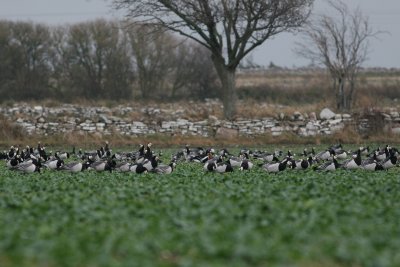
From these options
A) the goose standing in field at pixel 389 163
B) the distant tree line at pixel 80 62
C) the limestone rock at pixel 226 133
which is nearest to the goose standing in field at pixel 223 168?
the goose standing in field at pixel 389 163

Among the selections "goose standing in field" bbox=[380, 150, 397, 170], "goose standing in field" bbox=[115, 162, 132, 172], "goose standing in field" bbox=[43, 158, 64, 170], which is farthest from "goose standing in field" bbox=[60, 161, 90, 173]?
"goose standing in field" bbox=[380, 150, 397, 170]

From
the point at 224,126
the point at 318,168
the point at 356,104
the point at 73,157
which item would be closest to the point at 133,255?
the point at 318,168

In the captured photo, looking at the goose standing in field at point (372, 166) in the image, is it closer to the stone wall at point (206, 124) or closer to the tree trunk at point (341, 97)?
the stone wall at point (206, 124)

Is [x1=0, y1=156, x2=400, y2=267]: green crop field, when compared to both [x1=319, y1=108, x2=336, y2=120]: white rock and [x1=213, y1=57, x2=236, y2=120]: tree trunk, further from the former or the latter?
[x1=213, y1=57, x2=236, y2=120]: tree trunk

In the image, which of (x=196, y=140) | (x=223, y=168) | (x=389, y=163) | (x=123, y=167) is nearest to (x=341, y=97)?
(x=196, y=140)

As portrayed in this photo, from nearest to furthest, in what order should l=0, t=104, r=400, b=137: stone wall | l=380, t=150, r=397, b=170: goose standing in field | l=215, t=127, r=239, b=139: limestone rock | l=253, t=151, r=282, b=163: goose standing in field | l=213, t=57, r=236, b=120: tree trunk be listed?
1. l=380, t=150, r=397, b=170: goose standing in field
2. l=253, t=151, r=282, b=163: goose standing in field
3. l=215, t=127, r=239, b=139: limestone rock
4. l=0, t=104, r=400, b=137: stone wall
5. l=213, t=57, r=236, b=120: tree trunk

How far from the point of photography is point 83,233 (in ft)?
31.3

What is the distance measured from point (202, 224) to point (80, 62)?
172ft

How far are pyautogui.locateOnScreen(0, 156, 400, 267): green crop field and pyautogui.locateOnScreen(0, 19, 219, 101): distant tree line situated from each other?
150 ft

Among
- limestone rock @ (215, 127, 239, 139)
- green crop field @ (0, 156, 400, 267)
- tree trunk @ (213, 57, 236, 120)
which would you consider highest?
tree trunk @ (213, 57, 236, 120)

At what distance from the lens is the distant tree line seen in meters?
60.0

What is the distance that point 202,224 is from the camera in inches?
401

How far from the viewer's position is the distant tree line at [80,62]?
5997cm

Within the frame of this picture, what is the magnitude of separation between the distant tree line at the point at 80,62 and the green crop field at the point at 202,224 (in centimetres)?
4560
